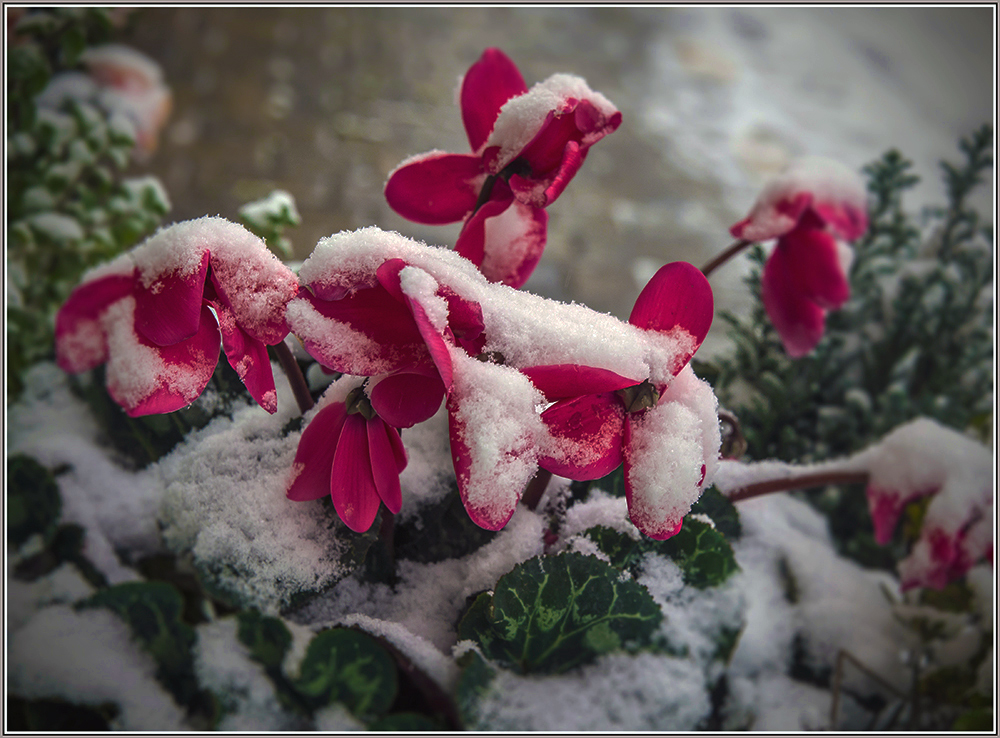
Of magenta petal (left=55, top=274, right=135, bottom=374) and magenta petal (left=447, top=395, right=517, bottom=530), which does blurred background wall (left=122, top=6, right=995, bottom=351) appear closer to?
magenta petal (left=55, top=274, right=135, bottom=374)

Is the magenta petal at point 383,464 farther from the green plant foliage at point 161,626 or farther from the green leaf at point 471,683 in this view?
the green plant foliage at point 161,626

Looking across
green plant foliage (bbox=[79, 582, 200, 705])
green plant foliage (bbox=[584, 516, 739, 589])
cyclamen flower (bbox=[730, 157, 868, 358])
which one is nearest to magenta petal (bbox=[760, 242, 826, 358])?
cyclamen flower (bbox=[730, 157, 868, 358])

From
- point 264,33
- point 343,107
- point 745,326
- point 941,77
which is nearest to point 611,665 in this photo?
point 745,326

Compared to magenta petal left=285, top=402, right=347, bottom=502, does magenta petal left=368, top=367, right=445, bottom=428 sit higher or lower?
higher

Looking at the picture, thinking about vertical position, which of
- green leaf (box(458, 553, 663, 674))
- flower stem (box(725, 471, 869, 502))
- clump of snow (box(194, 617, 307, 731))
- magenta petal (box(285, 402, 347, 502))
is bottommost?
clump of snow (box(194, 617, 307, 731))

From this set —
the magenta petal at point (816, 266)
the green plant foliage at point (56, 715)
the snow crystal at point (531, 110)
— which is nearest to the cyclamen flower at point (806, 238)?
the magenta petal at point (816, 266)

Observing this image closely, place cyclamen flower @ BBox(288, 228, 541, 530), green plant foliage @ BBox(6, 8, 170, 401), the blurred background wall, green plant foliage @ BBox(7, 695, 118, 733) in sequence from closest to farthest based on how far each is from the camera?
cyclamen flower @ BBox(288, 228, 541, 530) < green plant foliage @ BBox(7, 695, 118, 733) < green plant foliage @ BBox(6, 8, 170, 401) < the blurred background wall

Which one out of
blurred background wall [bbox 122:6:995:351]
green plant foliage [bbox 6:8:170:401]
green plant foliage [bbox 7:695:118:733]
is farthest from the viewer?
blurred background wall [bbox 122:6:995:351]
